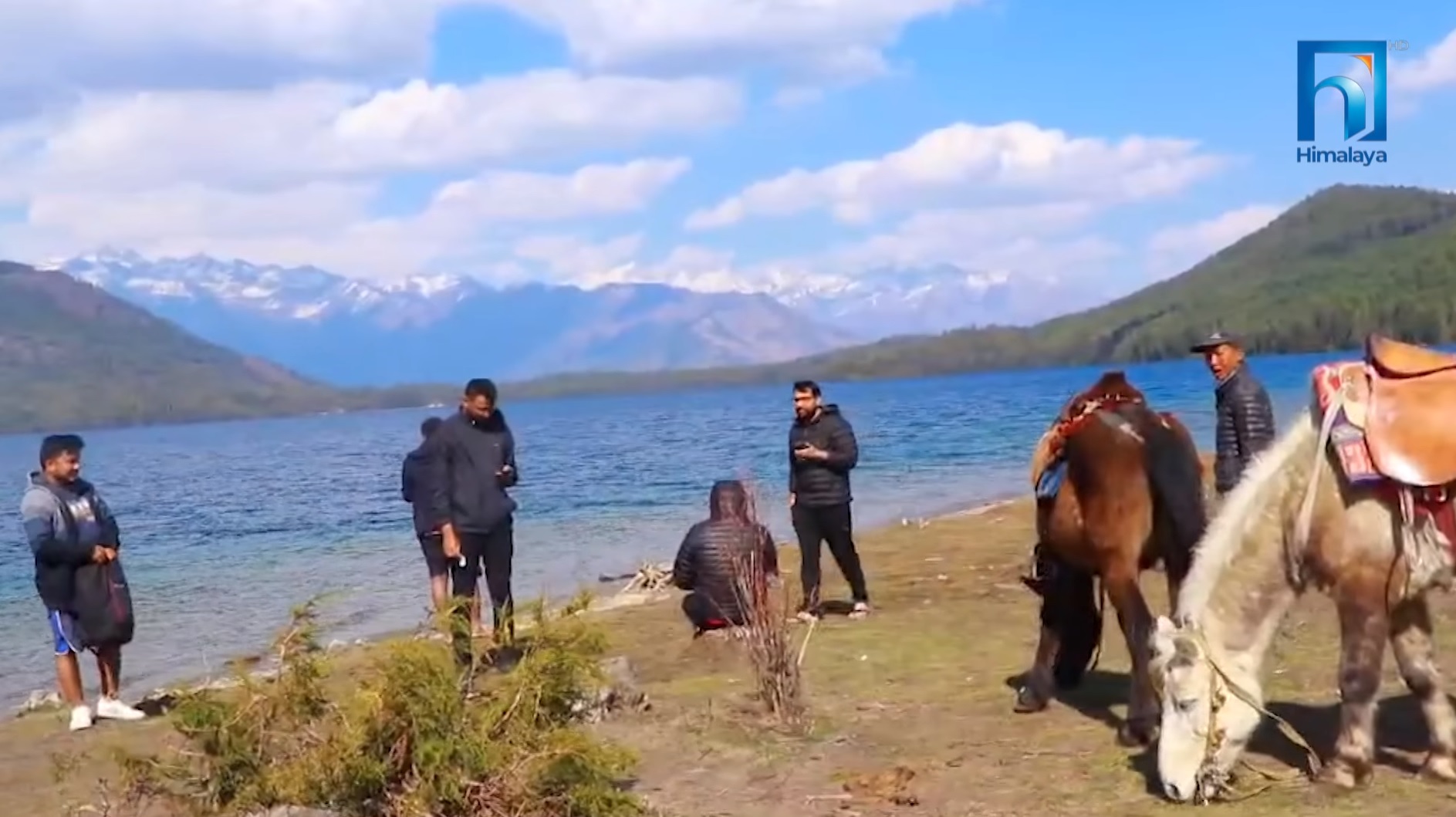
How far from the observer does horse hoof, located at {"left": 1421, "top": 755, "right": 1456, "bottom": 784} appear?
19.2 feet

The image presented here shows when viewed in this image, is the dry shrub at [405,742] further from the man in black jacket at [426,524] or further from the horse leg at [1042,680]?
the man in black jacket at [426,524]

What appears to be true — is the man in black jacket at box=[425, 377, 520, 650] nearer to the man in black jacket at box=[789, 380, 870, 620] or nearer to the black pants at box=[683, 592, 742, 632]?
the black pants at box=[683, 592, 742, 632]

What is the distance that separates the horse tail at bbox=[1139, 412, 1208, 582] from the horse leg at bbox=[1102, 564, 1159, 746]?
0.23m

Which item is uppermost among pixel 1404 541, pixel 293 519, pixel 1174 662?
pixel 1404 541

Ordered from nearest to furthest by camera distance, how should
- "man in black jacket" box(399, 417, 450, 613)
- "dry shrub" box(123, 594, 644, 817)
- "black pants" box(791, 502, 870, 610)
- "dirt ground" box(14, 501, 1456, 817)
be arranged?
"dry shrub" box(123, 594, 644, 817)
"dirt ground" box(14, 501, 1456, 817)
"black pants" box(791, 502, 870, 610)
"man in black jacket" box(399, 417, 450, 613)

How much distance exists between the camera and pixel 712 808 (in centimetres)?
634

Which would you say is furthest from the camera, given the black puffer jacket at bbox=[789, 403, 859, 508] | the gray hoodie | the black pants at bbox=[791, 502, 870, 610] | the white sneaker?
the black pants at bbox=[791, 502, 870, 610]

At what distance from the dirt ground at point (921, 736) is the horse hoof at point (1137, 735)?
8 centimetres

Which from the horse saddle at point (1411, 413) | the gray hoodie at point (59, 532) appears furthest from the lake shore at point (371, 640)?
the horse saddle at point (1411, 413)

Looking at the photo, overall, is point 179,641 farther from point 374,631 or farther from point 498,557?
point 498,557

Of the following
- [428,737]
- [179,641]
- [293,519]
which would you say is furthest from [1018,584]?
[293,519]

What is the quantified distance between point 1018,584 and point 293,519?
1129 inches

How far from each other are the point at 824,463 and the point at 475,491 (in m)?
2.89

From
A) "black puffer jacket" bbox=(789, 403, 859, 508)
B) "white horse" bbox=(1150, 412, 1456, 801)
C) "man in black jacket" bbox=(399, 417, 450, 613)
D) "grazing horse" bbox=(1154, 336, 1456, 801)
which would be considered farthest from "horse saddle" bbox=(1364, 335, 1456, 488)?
"man in black jacket" bbox=(399, 417, 450, 613)
